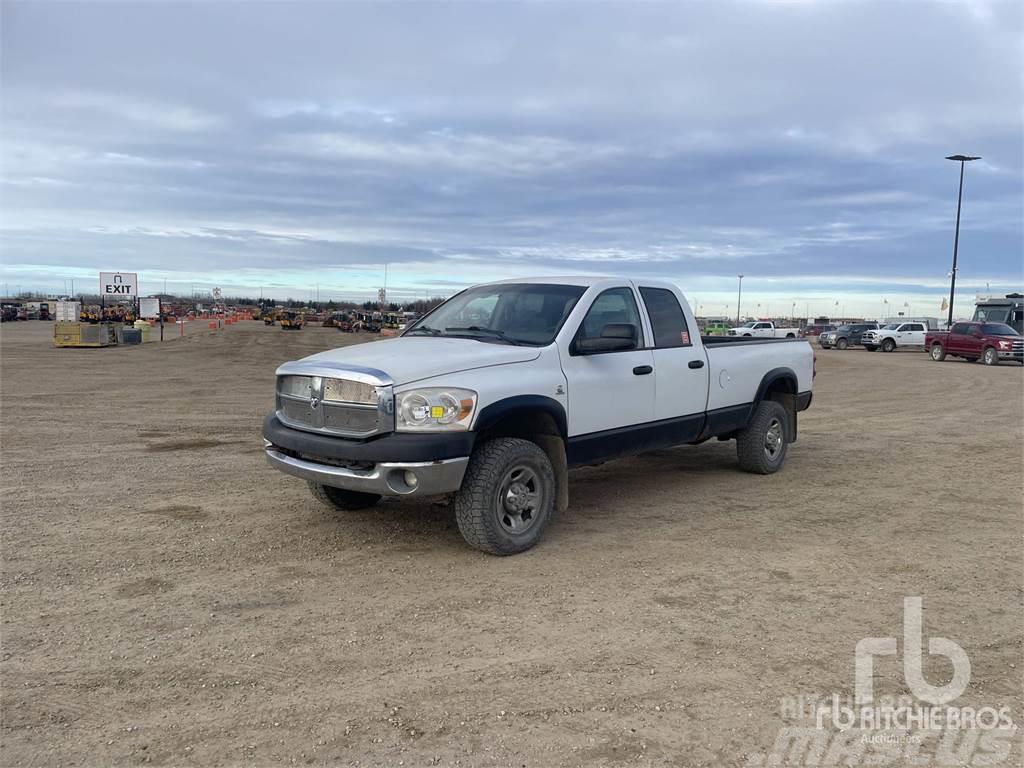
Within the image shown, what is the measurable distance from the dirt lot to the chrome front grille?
897 millimetres

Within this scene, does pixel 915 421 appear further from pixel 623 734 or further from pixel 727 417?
pixel 623 734

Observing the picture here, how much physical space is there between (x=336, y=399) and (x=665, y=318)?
3.17 metres

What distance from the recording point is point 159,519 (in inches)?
241

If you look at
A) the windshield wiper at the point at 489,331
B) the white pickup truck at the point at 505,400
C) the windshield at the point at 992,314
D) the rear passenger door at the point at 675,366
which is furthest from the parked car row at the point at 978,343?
the windshield wiper at the point at 489,331

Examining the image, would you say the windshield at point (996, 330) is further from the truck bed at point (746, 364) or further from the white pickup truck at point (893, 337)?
the truck bed at point (746, 364)

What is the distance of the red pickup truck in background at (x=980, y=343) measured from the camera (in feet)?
96.4

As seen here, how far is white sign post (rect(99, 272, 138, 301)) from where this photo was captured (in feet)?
126

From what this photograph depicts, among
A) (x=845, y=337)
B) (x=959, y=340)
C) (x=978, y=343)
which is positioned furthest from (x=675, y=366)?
(x=845, y=337)

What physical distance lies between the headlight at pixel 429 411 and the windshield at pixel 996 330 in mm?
31742

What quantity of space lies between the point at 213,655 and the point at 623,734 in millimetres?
2040

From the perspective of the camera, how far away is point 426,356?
5.46 metres

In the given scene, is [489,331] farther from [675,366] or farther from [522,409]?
[675,366]

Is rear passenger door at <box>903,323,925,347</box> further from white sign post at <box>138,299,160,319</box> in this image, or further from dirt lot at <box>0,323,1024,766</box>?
white sign post at <box>138,299,160,319</box>

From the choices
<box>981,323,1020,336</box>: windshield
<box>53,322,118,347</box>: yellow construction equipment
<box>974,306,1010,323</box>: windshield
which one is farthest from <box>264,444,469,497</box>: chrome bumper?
<box>974,306,1010,323</box>: windshield
